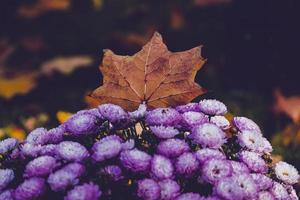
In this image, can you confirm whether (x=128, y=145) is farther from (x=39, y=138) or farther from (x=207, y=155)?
(x=39, y=138)

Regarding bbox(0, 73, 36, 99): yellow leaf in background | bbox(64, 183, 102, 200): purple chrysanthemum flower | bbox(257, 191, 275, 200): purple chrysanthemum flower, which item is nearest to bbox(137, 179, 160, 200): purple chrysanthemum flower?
bbox(64, 183, 102, 200): purple chrysanthemum flower

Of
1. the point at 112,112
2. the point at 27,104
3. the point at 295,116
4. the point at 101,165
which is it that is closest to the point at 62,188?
the point at 101,165

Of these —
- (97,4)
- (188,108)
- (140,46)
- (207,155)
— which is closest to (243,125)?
(188,108)

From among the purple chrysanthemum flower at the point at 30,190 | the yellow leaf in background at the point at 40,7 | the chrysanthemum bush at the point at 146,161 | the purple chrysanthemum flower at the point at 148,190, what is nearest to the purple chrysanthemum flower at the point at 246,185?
the chrysanthemum bush at the point at 146,161

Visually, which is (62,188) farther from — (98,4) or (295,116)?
(98,4)

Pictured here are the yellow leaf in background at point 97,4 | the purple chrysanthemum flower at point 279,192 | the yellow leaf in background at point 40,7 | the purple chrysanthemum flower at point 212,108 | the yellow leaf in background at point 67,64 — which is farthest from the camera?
the yellow leaf in background at point 40,7

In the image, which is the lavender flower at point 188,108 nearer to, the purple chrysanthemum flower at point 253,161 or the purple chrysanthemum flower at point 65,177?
the purple chrysanthemum flower at point 253,161
